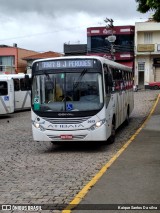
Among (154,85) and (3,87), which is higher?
(3,87)

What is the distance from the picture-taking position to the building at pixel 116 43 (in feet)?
187

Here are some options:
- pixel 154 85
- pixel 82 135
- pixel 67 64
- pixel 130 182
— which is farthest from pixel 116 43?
pixel 130 182

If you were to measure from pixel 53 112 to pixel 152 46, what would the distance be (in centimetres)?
4718

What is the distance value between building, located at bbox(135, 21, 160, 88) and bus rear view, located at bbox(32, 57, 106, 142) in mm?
45397

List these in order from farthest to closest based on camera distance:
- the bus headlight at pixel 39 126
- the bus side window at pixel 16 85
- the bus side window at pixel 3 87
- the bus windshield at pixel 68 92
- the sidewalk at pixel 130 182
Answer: the bus side window at pixel 16 85 < the bus side window at pixel 3 87 < the bus headlight at pixel 39 126 < the bus windshield at pixel 68 92 < the sidewalk at pixel 130 182

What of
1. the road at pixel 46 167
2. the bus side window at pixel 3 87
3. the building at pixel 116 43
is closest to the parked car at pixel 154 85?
the building at pixel 116 43

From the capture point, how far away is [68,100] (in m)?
11.7

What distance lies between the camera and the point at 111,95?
510 inches

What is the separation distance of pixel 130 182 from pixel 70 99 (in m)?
4.29

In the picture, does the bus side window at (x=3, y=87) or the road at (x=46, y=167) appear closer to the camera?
the road at (x=46, y=167)

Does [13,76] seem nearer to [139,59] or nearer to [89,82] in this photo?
[89,82]

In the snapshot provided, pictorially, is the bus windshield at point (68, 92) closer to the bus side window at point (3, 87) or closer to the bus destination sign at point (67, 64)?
the bus destination sign at point (67, 64)

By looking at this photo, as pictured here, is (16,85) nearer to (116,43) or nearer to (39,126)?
(39,126)

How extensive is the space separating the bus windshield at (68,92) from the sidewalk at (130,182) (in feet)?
5.82
